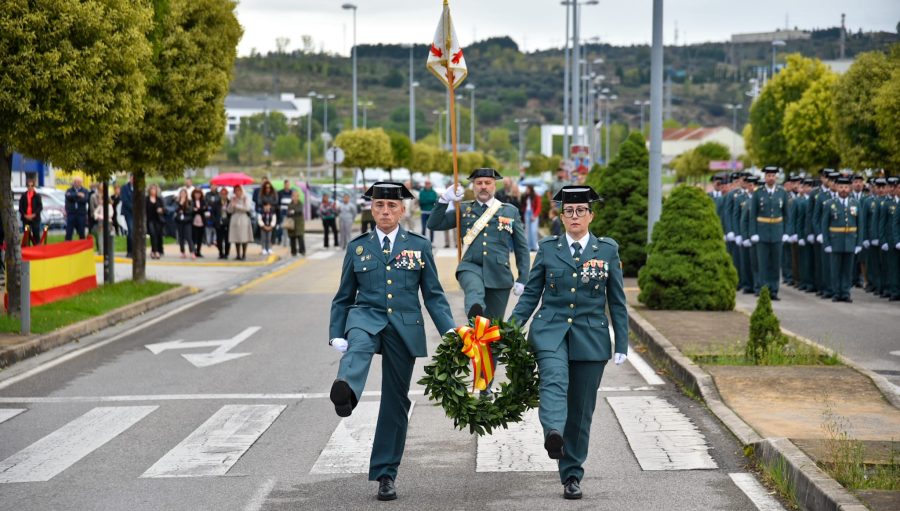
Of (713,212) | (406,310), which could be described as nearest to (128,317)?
(713,212)

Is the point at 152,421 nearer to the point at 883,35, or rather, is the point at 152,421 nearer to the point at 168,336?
the point at 168,336

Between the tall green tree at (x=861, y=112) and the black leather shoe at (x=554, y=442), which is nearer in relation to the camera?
the black leather shoe at (x=554, y=442)

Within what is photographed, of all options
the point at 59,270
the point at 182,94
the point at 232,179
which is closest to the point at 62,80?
the point at 59,270

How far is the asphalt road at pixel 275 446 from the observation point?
8305 millimetres

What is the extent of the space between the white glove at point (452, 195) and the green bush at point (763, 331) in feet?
10.9

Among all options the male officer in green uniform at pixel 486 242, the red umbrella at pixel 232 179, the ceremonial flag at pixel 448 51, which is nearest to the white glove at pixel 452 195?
the male officer in green uniform at pixel 486 242

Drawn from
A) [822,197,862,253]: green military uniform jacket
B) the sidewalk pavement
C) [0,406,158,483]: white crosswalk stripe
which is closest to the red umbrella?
[822,197,862,253]: green military uniform jacket

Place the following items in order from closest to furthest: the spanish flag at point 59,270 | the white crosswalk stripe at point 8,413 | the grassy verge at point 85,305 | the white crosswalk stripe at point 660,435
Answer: the white crosswalk stripe at point 660,435 → the white crosswalk stripe at point 8,413 → the grassy verge at point 85,305 → the spanish flag at point 59,270

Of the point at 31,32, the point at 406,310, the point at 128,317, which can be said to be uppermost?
the point at 31,32

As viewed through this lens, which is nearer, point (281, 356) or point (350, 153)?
point (281, 356)

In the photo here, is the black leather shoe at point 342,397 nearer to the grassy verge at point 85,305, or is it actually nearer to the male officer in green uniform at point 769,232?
the grassy verge at point 85,305

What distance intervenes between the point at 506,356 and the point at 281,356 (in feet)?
24.8

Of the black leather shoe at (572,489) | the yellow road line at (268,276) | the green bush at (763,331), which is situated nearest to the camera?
the black leather shoe at (572,489)

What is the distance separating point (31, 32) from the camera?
15484 millimetres
